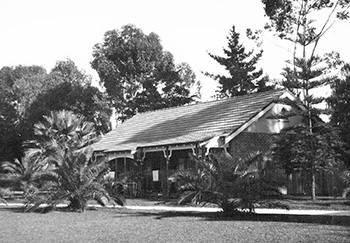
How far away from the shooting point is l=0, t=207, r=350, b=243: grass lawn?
40.4 feet

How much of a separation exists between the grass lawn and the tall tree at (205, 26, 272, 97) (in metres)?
37.4

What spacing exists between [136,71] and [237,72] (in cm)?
1240

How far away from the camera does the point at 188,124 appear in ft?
115

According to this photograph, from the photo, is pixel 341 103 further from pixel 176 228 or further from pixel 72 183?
pixel 176 228

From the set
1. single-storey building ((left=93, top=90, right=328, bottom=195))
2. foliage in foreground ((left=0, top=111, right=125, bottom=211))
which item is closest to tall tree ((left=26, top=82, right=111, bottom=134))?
single-storey building ((left=93, top=90, right=328, bottom=195))

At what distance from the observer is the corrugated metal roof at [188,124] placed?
3123 cm

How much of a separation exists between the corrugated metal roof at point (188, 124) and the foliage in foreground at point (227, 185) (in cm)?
1081

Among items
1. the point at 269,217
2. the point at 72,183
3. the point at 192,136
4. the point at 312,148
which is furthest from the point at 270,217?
the point at 192,136

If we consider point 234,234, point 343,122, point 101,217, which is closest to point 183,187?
point 101,217

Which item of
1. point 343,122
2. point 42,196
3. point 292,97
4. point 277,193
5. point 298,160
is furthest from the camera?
point 343,122

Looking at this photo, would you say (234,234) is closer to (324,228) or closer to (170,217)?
(324,228)

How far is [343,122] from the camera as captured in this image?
35219 millimetres

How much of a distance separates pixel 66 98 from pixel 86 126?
1959 cm

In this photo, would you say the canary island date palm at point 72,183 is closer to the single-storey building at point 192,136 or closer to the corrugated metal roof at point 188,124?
the single-storey building at point 192,136
